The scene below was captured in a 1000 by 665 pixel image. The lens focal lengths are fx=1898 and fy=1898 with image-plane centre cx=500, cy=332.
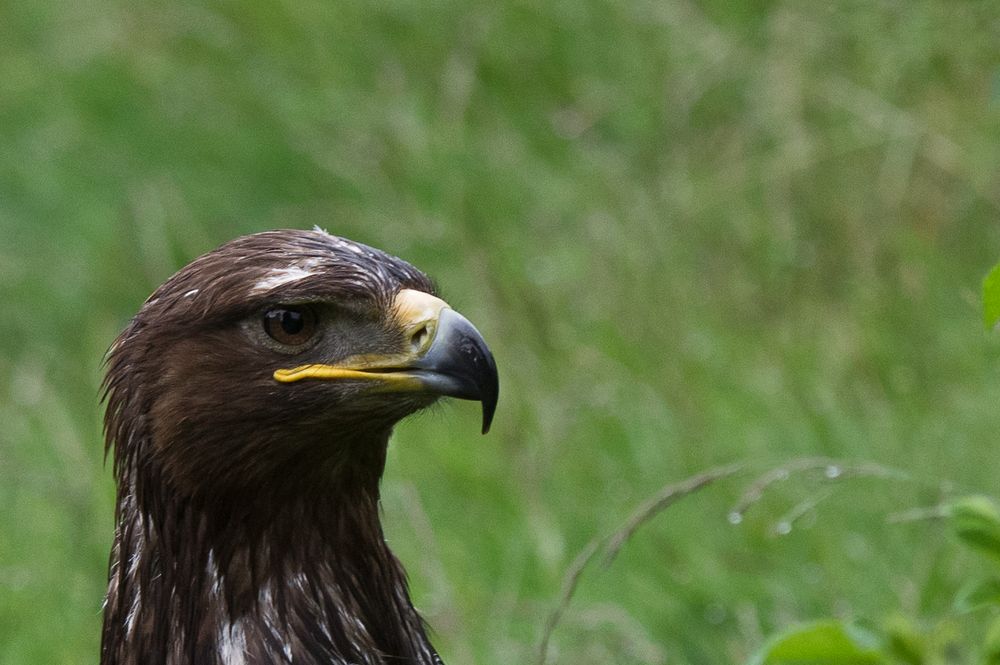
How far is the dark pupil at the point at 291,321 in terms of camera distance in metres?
3.31

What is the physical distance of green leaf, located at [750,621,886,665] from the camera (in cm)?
276

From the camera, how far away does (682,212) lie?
21.7 ft

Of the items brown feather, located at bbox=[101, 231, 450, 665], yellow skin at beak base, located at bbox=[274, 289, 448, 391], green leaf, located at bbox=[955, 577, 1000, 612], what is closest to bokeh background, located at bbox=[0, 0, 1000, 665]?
green leaf, located at bbox=[955, 577, 1000, 612]

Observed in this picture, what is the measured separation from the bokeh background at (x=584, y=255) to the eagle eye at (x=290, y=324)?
4.50ft

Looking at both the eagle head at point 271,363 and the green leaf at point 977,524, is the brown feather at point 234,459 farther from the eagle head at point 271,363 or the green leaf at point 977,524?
the green leaf at point 977,524

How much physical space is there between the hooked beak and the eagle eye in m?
0.05

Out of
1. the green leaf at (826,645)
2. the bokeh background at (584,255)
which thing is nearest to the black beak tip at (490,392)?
the green leaf at (826,645)

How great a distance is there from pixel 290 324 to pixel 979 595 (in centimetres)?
125

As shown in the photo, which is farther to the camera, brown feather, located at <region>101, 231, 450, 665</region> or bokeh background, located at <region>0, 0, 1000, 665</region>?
bokeh background, located at <region>0, 0, 1000, 665</region>

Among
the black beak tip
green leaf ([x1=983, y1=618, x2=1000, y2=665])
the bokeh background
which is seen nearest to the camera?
green leaf ([x1=983, y1=618, x2=1000, y2=665])

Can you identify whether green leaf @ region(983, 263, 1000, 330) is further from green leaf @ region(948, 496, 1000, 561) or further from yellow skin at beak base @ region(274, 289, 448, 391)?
yellow skin at beak base @ region(274, 289, 448, 391)

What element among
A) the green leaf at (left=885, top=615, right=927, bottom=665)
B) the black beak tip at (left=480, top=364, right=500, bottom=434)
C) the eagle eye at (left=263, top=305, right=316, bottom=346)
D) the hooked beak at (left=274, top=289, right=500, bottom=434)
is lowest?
the green leaf at (left=885, top=615, right=927, bottom=665)

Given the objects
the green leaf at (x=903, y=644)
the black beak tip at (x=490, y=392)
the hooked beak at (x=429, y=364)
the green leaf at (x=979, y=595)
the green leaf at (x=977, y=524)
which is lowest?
the green leaf at (x=903, y=644)

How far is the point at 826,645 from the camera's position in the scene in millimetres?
2807
